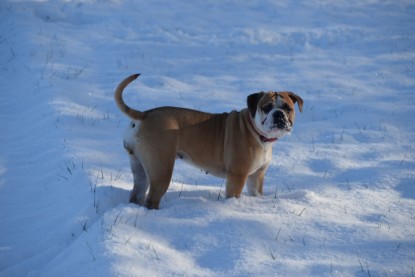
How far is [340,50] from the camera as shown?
12047 mm

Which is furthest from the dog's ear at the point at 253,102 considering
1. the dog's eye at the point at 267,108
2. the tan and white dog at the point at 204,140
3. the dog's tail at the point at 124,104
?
the dog's tail at the point at 124,104

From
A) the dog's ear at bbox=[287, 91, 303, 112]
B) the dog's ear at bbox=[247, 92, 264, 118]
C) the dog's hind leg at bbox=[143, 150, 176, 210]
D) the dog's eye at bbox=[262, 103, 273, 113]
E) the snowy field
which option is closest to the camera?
the snowy field

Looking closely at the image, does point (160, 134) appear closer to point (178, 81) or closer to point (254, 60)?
point (178, 81)

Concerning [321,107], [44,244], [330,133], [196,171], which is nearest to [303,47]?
[321,107]

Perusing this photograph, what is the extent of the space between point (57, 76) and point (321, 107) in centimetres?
491

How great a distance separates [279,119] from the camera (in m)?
4.50

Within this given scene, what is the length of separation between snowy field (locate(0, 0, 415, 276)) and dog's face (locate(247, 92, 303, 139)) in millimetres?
699

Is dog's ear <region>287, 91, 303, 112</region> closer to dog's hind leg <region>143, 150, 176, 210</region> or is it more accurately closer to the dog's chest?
the dog's chest

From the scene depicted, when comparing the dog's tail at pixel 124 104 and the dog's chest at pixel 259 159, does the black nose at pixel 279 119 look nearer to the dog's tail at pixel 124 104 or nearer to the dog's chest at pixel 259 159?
the dog's chest at pixel 259 159

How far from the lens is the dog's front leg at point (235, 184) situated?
4.71m

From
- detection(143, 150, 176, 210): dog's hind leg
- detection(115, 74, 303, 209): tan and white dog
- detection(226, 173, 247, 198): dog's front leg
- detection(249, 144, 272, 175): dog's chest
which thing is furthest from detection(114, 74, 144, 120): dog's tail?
detection(249, 144, 272, 175): dog's chest

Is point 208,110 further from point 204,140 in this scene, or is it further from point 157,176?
point 157,176

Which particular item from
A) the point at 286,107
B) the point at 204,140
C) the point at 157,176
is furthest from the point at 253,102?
the point at 157,176

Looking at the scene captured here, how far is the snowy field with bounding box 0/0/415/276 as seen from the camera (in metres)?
3.69
